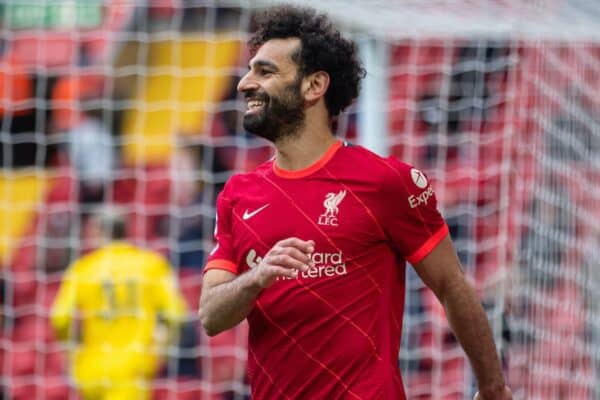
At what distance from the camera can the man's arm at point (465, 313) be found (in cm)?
313

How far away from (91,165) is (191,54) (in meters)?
0.84

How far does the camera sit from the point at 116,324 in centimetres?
643

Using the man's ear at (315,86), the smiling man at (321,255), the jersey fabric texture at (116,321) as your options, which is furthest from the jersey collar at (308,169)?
the jersey fabric texture at (116,321)

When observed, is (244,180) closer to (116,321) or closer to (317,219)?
(317,219)

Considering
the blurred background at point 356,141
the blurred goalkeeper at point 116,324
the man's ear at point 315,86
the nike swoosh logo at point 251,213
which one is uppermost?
the man's ear at point 315,86

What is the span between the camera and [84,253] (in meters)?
6.70

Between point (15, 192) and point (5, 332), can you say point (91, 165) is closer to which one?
point (15, 192)

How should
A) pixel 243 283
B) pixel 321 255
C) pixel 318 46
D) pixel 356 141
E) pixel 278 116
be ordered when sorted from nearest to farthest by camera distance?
pixel 243 283, pixel 321 255, pixel 278 116, pixel 318 46, pixel 356 141

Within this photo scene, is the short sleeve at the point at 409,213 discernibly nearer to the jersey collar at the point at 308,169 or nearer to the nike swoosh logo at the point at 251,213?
the jersey collar at the point at 308,169

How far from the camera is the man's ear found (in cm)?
323

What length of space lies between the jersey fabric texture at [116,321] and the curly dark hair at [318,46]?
→ 328 cm

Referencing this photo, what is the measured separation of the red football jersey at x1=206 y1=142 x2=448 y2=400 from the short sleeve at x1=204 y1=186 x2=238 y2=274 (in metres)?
0.02

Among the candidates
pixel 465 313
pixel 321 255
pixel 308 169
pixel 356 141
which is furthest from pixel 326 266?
pixel 356 141

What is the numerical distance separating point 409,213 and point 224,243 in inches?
18.9
